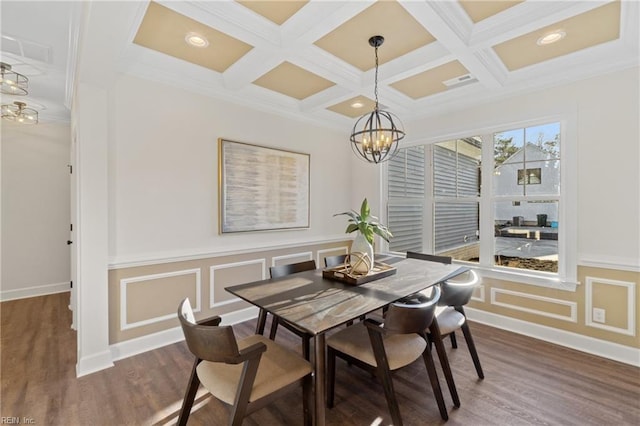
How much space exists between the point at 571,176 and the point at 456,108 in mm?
1442

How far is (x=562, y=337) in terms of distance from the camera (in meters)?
2.86

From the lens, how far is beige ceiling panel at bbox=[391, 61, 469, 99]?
9.20 ft

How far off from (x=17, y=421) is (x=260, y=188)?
2.63 metres

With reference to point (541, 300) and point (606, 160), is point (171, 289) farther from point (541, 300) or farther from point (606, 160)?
point (606, 160)

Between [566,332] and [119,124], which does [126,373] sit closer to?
[119,124]

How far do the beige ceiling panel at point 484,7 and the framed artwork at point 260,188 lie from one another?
93.9 inches

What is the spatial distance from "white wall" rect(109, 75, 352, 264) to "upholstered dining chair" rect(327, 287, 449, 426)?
1.88m

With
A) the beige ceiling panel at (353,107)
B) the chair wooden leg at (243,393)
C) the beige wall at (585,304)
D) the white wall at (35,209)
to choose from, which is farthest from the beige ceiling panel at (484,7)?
the white wall at (35,209)

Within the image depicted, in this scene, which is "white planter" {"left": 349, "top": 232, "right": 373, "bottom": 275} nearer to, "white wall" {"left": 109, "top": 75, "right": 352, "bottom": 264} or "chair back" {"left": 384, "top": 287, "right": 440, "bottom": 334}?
"chair back" {"left": 384, "top": 287, "right": 440, "bottom": 334}

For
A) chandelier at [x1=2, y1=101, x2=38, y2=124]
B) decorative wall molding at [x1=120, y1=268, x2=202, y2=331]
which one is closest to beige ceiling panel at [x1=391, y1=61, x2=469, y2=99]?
decorative wall molding at [x1=120, y1=268, x2=202, y2=331]

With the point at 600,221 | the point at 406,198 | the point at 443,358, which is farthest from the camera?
the point at 406,198

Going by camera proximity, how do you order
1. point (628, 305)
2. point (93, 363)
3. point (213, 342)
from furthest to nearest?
point (628, 305) < point (93, 363) < point (213, 342)

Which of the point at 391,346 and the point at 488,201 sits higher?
the point at 488,201

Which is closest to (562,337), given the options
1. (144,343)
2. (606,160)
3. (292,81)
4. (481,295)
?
(481,295)
